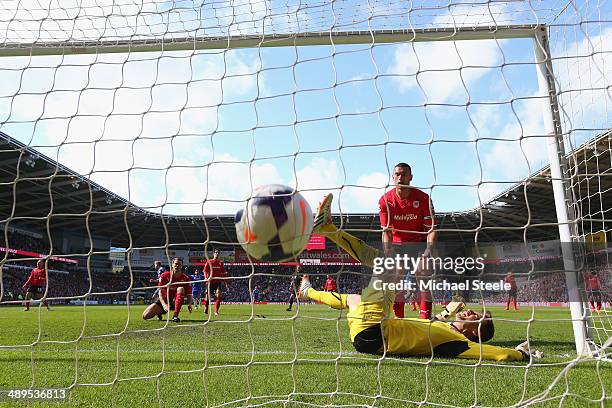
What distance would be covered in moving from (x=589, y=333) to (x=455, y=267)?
1.47 metres

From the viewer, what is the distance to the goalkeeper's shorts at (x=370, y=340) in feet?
13.0

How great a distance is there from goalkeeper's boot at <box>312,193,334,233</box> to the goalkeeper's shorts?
97 cm

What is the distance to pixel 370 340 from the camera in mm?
4008

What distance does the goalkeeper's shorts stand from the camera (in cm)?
396

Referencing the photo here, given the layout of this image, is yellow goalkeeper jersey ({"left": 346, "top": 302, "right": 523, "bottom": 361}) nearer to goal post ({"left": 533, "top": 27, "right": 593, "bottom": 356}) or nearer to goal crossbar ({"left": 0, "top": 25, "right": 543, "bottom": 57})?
goal post ({"left": 533, "top": 27, "right": 593, "bottom": 356})

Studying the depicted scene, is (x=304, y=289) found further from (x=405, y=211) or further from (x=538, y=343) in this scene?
(x=538, y=343)

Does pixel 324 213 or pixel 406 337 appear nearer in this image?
pixel 324 213

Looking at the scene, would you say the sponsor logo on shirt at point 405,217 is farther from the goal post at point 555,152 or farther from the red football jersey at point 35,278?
the red football jersey at point 35,278

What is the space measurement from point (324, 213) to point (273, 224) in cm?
111

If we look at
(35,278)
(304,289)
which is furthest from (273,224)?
(35,278)

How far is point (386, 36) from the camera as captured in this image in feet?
12.8

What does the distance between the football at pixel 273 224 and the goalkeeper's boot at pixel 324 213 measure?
0.86 metres

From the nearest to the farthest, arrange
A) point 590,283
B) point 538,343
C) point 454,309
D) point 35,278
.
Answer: point 454,309 < point 590,283 < point 538,343 < point 35,278

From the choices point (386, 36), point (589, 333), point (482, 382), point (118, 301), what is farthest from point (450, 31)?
point (118, 301)
